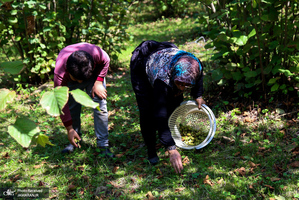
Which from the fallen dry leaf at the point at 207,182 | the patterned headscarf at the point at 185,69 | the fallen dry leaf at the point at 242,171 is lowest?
the fallen dry leaf at the point at 207,182

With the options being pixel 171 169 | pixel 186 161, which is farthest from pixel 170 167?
pixel 186 161

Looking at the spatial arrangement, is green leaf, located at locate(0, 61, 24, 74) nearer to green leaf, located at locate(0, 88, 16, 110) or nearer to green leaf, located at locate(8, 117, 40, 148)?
green leaf, located at locate(0, 88, 16, 110)

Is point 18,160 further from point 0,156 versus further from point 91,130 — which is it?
point 91,130

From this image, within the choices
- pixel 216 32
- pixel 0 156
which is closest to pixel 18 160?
pixel 0 156

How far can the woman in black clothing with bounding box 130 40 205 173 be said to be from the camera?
2259 mm

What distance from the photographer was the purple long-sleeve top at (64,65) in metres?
2.56

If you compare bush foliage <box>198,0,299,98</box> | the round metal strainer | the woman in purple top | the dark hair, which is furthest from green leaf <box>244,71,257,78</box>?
the dark hair

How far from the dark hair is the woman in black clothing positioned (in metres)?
0.53

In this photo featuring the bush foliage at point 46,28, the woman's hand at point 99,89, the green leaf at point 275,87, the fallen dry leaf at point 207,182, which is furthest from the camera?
the bush foliage at point 46,28

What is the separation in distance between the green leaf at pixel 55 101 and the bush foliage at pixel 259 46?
8.27ft

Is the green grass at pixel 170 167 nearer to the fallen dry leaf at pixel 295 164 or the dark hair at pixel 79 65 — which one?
the fallen dry leaf at pixel 295 164

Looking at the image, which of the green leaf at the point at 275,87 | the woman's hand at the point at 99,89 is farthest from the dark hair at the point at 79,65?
the green leaf at the point at 275,87

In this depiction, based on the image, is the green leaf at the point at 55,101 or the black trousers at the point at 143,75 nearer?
the green leaf at the point at 55,101

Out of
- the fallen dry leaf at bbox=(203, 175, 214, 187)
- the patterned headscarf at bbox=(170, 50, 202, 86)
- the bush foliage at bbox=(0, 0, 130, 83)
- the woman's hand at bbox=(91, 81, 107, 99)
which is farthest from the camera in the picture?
the bush foliage at bbox=(0, 0, 130, 83)
